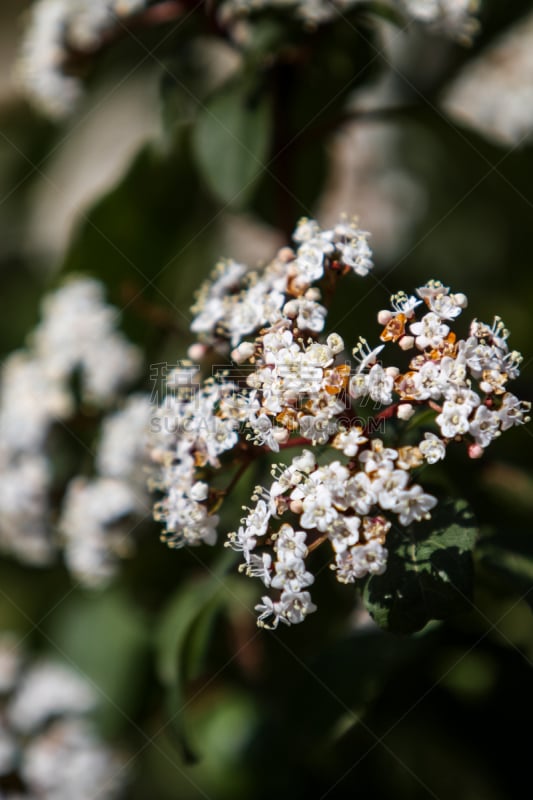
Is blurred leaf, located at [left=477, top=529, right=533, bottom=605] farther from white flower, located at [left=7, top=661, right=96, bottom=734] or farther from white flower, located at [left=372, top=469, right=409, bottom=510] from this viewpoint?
white flower, located at [left=7, top=661, right=96, bottom=734]

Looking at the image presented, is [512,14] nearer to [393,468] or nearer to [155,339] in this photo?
[155,339]

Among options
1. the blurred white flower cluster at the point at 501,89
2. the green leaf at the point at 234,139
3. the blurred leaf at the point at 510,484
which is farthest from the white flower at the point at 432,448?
the blurred white flower cluster at the point at 501,89

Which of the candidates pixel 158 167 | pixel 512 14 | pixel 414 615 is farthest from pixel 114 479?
pixel 512 14

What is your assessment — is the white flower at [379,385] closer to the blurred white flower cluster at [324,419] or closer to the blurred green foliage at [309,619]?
the blurred white flower cluster at [324,419]

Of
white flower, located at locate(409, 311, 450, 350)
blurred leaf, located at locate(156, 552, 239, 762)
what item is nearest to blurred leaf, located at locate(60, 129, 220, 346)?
blurred leaf, located at locate(156, 552, 239, 762)

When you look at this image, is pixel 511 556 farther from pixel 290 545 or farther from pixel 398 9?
pixel 398 9

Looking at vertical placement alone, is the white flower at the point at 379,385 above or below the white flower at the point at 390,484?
above
